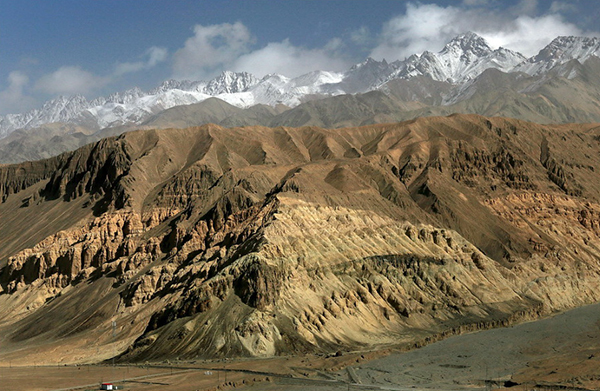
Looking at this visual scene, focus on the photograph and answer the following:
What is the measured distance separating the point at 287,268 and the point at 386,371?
36.8m

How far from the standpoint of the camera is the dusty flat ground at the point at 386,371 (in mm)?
93312

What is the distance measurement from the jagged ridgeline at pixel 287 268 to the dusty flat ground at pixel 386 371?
32.5 ft

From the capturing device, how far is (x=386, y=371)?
10194 centimetres

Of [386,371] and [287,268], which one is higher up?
[287,268]

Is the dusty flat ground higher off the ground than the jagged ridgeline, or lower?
lower

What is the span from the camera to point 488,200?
19862 cm

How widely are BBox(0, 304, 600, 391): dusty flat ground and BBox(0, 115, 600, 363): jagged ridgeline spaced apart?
992 cm

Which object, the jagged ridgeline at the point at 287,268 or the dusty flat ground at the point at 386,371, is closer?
the dusty flat ground at the point at 386,371

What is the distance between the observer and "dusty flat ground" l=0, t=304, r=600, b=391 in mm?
93312

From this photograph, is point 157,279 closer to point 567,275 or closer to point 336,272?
point 336,272

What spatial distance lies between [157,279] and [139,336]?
2060cm

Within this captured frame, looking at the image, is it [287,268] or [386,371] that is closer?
[386,371]

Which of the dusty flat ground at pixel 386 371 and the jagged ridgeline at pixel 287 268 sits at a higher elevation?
the jagged ridgeline at pixel 287 268

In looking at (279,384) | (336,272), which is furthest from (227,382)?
(336,272)
